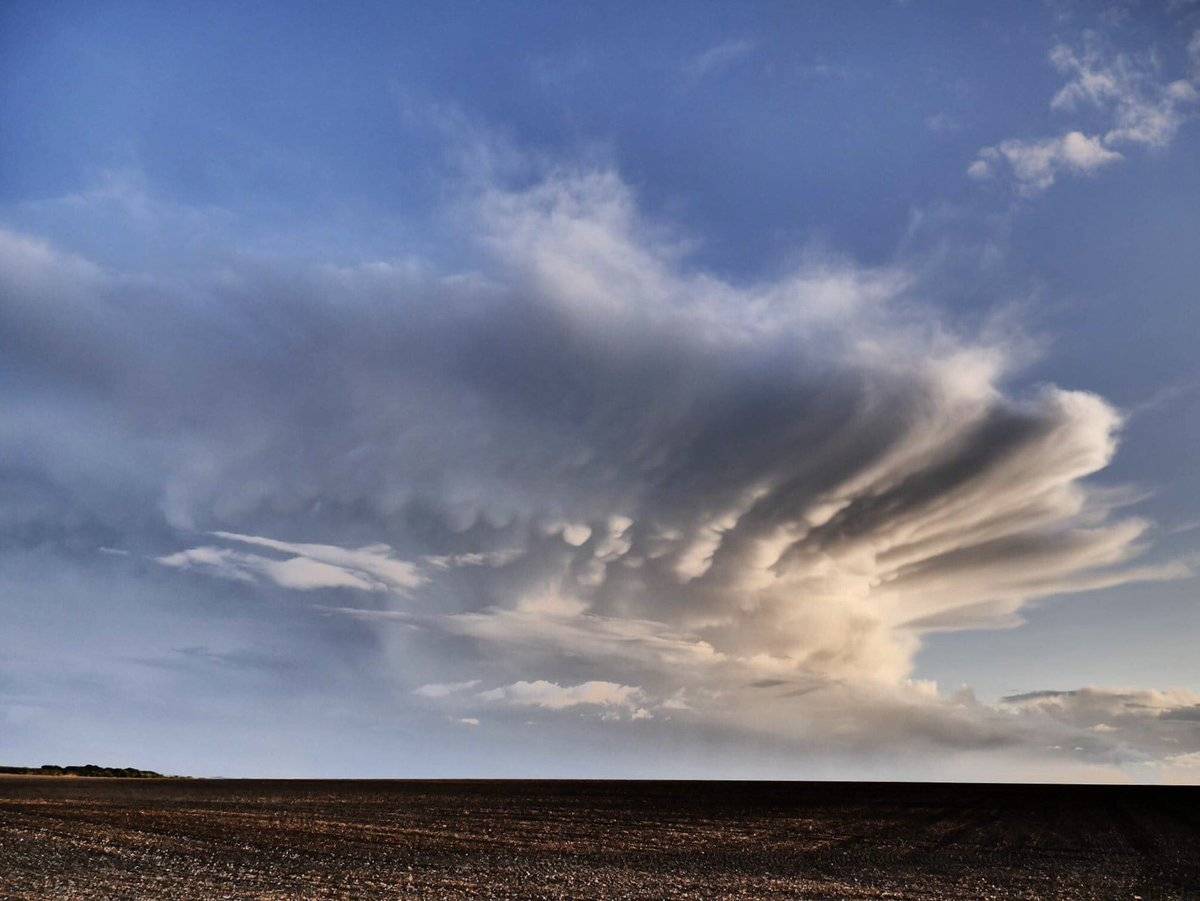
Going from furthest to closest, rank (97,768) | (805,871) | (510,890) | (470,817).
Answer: (97,768) → (470,817) → (805,871) → (510,890)

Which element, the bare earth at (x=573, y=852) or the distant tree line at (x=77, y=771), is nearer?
the bare earth at (x=573, y=852)

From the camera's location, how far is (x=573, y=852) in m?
31.4

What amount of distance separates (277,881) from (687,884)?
11.7 meters

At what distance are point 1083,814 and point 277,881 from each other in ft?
178

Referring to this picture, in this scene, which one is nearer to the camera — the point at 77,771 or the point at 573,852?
the point at 573,852

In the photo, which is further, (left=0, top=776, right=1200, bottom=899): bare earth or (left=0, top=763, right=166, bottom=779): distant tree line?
(left=0, top=763, right=166, bottom=779): distant tree line

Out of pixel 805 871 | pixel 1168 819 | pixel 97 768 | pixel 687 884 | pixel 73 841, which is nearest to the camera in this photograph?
pixel 687 884

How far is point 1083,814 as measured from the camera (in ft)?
186

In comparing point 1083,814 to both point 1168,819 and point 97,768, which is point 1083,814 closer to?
point 1168,819

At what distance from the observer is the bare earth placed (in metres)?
23.9

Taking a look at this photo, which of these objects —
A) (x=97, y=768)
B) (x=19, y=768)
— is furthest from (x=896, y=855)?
(x=19, y=768)

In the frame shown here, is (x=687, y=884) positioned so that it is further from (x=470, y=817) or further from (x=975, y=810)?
(x=975, y=810)

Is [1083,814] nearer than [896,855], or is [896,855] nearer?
[896,855]

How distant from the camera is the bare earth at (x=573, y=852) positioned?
2389 cm
